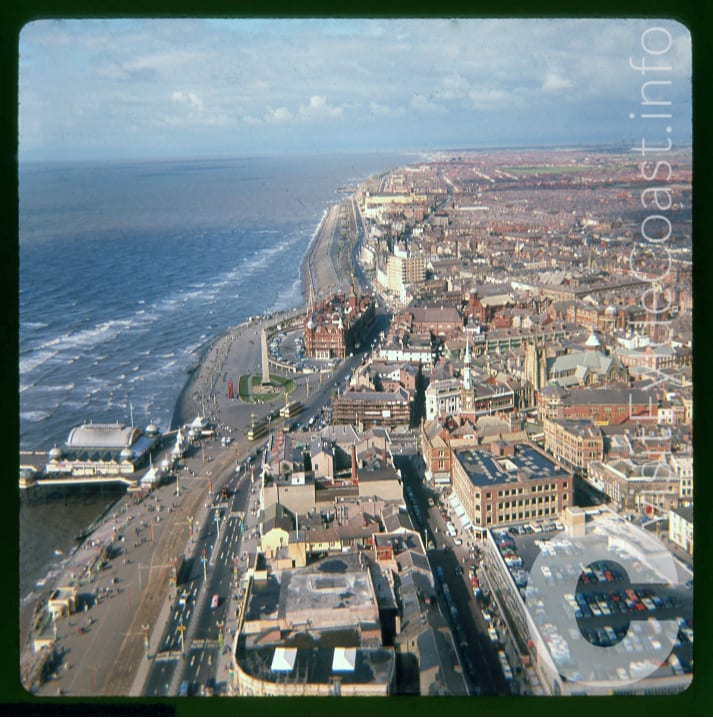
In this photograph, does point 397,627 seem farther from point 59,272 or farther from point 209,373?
point 59,272

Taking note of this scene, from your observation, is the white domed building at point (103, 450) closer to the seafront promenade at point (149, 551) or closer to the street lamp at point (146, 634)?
the seafront promenade at point (149, 551)

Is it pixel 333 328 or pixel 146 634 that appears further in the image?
pixel 333 328

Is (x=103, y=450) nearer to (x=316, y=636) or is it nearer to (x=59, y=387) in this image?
(x=59, y=387)

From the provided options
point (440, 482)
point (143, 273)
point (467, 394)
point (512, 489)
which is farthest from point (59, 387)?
point (143, 273)

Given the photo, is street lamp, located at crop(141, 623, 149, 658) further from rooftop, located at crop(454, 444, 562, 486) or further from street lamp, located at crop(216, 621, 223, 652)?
rooftop, located at crop(454, 444, 562, 486)

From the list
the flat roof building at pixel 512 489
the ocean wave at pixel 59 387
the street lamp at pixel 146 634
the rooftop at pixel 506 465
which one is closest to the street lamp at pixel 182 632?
the street lamp at pixel 146 634

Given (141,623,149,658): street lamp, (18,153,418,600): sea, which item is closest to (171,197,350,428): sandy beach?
(18,153,418,600): sea
